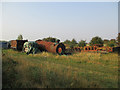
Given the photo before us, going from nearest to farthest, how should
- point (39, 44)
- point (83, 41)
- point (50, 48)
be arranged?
point (50, 48)
point (39, 44)
point (83, 41)

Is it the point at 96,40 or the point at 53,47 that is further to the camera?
the point at 96,40

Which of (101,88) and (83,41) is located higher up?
(83,41)

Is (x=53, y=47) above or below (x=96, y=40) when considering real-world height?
below

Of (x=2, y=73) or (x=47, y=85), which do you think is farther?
(x=2, y=73)

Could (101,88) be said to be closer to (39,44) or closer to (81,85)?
(81,85)

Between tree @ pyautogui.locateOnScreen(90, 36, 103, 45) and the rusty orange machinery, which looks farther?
tree @ pyautogui.locateOnScreen(90, 36, 103, 45)

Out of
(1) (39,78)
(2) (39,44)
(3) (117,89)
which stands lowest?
(3) (117,89)

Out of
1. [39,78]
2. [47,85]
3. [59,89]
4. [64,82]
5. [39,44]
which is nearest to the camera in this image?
[59,89]

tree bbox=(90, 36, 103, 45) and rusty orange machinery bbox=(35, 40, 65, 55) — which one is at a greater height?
tree bbox=(90, 36, 103, 45)

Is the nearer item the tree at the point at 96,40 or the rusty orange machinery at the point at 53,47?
the rusty orange machinery at the point at 53,47

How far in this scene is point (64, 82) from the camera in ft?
13.3

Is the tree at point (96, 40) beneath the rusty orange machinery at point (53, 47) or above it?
above

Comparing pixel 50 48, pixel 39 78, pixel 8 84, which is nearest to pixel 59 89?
pixel 39 78

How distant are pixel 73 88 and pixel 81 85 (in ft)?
1.17
